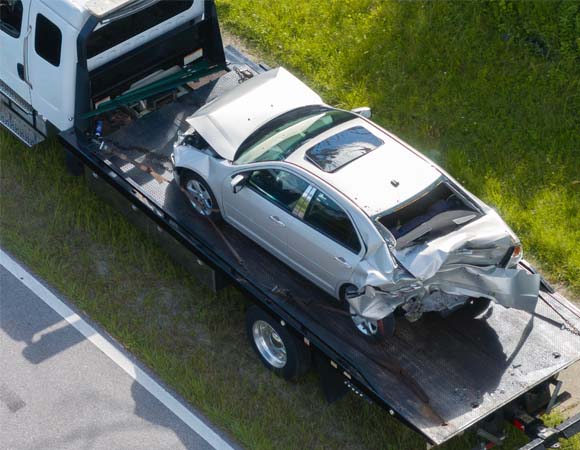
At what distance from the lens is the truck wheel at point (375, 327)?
934cm

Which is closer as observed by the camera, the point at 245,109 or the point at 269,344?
the point at 269,344

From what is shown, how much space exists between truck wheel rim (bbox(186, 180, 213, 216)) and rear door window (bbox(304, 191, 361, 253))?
1408 mm

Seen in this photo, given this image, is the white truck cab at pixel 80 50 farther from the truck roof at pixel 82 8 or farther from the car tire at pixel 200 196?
the car tire at pixel 200 196

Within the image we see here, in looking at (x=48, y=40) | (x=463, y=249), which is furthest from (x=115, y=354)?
(x=463, y=249)

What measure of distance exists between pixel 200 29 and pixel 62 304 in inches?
147

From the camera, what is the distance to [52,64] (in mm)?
11328

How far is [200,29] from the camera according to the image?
40.2 feet

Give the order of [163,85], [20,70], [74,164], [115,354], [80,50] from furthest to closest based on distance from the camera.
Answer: [163,85]
[20,70]
[74,164]
[80,50]
[115,354]

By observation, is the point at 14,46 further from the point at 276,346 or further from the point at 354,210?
the point at 354,210

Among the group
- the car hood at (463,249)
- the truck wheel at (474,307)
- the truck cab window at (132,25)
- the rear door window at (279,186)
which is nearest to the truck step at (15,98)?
the truck cab window at (132,25)

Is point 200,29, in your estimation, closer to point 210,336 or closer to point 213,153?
point 213,153

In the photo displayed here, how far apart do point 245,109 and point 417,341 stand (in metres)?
3.12

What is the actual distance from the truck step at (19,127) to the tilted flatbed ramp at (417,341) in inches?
60.3

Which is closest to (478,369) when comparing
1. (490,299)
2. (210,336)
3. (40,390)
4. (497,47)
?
(490,299)
